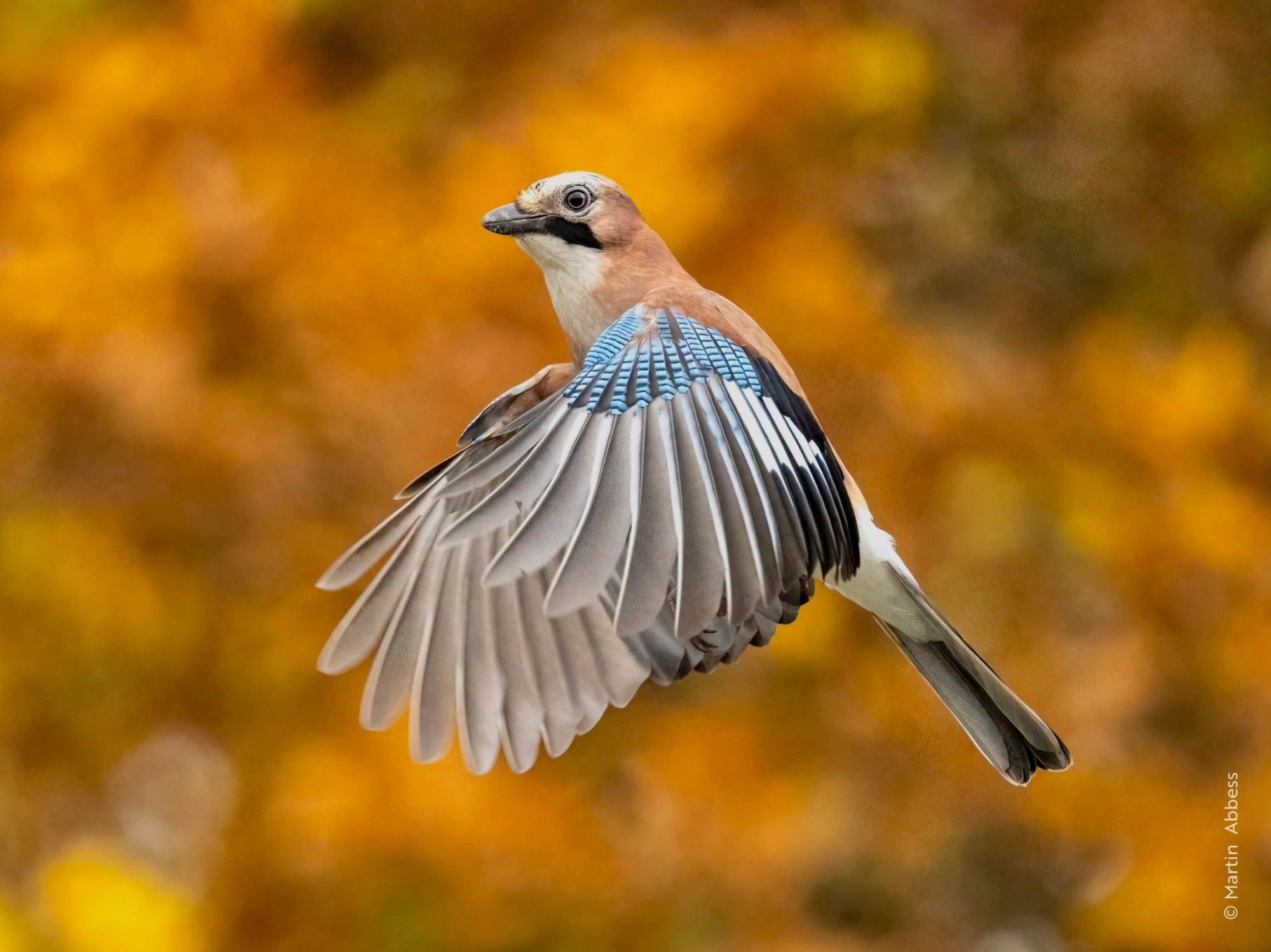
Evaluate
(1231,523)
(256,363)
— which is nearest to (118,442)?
(256,363)

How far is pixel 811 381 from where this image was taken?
13.0 ft

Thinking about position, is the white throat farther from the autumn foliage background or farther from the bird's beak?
the autumn foliage background

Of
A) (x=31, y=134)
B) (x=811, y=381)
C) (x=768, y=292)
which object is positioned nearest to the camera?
(x=811, y=381)

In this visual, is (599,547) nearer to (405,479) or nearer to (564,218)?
(564,218)

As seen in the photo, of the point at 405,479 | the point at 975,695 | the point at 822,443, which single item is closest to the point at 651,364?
the point at 822,443

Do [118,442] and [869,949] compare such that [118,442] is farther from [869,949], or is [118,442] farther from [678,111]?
[869,949]

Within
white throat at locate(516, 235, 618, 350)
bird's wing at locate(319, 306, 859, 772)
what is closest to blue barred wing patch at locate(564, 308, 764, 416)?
bird's wing at locate(319, 306, 859, 772)

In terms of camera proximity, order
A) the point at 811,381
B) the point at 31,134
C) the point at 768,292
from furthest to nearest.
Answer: the point at 31,134, the point at 768,292, the point at 811,381

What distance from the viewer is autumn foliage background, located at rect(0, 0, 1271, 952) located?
4.30 metres

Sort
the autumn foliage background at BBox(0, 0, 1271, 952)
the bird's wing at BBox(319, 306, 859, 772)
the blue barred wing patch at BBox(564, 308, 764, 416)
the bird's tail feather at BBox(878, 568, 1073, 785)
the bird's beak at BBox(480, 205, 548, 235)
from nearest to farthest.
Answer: the bird's wing at BBox(319, 306, 859, 772), the blue barred wing patch at BBox(564, 308, 764, 416), the bird's beak at BBox(480, 205, 548, 235), the bird's tail feather at BBox(878, 568, 1073, 785), the autumn foliage background at BBox(0, 0, 1271, 952)

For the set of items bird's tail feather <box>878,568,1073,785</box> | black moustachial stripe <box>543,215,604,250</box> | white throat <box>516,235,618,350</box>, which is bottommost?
bird's tail feather <box>878,568,1073,785</box>

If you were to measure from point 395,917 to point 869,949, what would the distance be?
1287mm

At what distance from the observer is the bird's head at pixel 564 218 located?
6.39 feet

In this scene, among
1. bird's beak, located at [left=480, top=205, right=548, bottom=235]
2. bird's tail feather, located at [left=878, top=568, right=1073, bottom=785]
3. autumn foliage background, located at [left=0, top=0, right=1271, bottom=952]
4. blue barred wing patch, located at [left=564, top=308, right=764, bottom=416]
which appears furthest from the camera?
autumn foliage background, located at [left=0, top=0, right=1271, bottom=952]
